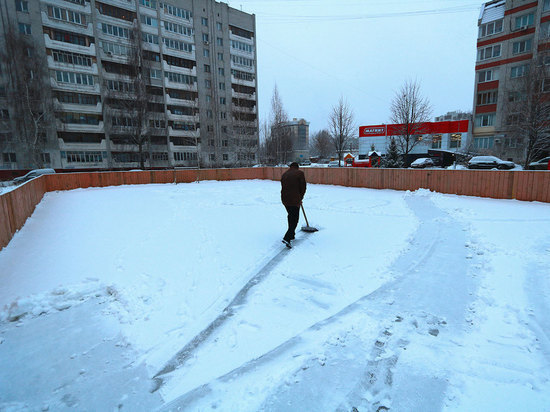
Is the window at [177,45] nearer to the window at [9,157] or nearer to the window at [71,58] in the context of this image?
the window at [71,58]

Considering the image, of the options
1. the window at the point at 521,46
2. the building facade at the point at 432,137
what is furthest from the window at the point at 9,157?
the window at the point at 521,46

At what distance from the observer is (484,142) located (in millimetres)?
36688

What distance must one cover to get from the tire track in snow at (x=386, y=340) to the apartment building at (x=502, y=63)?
3555cm

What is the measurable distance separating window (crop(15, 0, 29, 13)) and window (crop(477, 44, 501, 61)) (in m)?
56.4

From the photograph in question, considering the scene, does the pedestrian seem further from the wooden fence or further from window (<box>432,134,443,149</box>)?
window (<box>432,134,443,149</box>)

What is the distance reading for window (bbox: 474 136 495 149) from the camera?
Answer: 119 feet

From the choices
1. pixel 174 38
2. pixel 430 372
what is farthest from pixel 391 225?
pixel 174 38

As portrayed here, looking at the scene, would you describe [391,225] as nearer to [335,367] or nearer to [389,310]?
[389,310]

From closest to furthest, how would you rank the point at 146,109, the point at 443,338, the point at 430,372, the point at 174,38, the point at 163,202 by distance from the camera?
the point at 430,372 < the point at 443,338 < the point at 163,202 < the point at 146,109 < the point at 174,38

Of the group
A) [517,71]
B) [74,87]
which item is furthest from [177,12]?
[517,71]

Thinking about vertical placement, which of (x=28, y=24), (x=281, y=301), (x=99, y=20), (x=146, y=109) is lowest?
(x=281, y=301)

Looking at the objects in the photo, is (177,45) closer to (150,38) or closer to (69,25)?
(150,38)

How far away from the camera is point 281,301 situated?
427cm

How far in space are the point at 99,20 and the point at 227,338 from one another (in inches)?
1920
